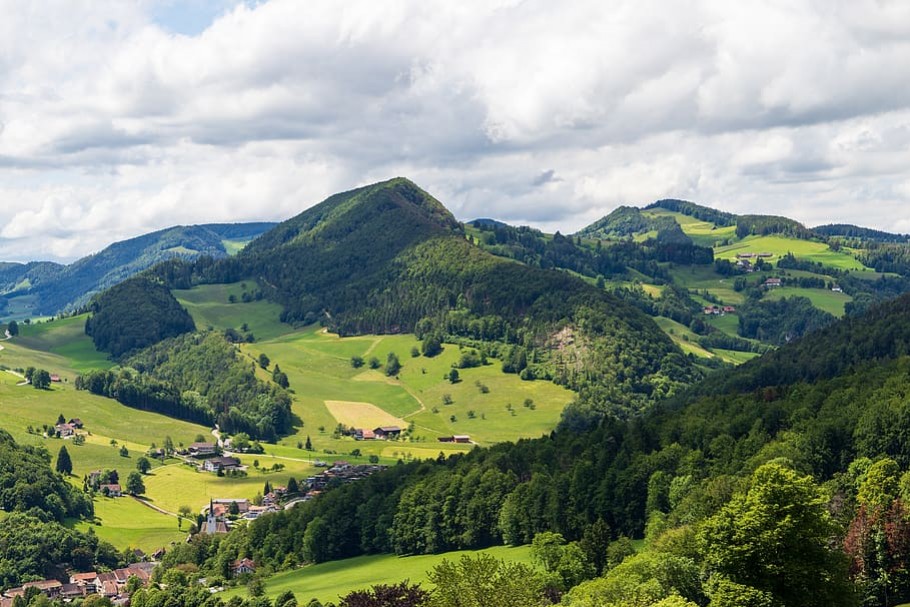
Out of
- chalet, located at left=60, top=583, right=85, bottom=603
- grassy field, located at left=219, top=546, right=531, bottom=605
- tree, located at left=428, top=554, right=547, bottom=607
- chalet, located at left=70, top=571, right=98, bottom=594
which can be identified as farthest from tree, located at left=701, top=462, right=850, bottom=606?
chalet, located at left=70, top=571, right=98, bottom=594

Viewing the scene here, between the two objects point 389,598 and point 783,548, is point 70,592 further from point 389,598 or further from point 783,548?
point 783,548

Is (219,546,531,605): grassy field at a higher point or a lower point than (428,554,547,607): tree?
lower

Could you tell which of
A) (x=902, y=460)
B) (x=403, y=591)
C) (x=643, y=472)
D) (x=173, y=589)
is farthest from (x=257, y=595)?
(x=902, y=460)

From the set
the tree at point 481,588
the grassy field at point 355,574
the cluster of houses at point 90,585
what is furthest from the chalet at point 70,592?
the tree at point 481,588

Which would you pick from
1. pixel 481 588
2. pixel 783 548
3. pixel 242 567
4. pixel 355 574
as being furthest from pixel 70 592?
pixel 783 548

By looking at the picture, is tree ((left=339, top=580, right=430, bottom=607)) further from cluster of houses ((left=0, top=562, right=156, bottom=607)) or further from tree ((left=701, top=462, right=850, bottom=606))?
cluster of houses ((left=0, top=562, right=156, bottom=607))

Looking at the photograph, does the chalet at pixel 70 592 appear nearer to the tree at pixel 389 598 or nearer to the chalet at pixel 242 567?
the chalet at pixel 242 567
